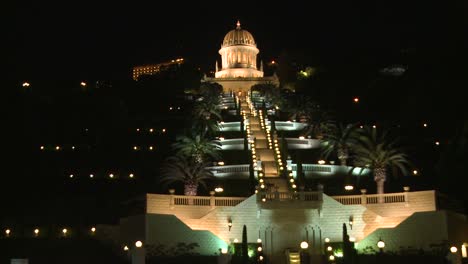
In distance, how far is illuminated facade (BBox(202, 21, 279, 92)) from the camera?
359 ft

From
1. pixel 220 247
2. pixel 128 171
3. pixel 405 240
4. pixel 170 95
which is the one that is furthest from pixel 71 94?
pixel 405 240

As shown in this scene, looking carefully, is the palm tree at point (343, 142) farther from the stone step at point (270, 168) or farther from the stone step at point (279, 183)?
the stone step at point (279, 183)

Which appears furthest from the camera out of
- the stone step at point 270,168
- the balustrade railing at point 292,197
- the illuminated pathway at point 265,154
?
the stone step at point 270,168

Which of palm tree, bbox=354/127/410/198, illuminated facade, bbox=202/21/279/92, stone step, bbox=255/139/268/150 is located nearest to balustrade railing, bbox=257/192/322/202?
palm tree, bbox=354/127/410/198

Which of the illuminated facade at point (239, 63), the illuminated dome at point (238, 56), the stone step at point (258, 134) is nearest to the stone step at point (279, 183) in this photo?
the stone step at point (258, 134)

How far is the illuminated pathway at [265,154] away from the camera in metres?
54.9

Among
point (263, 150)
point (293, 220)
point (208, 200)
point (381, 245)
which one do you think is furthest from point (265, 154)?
point (381, 245)

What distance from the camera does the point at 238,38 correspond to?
383 feet

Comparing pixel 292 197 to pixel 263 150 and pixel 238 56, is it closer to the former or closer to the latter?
pixel 263 150

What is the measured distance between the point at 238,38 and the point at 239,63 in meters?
4.56

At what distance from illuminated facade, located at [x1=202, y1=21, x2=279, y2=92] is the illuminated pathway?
27.1 meters

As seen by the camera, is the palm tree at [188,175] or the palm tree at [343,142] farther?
the palm tree at [343,142]

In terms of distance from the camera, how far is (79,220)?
53.1 metres

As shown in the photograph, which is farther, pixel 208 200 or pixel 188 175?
pixel 188 175
